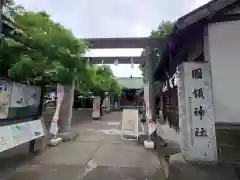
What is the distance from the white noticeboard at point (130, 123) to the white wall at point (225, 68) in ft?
18.9

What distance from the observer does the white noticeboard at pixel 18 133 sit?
16.8 feet

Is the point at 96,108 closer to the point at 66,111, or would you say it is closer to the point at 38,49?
the point at 66,111

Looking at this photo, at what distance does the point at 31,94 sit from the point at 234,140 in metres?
6.11

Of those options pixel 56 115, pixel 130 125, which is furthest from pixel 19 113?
pixel 130 125

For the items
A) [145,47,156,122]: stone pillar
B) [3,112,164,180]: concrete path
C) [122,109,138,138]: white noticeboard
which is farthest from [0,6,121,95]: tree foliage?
[122,109,138,138]: white noticeboard

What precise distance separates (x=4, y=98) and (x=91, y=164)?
9.82ft

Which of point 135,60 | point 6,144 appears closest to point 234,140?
point 6,144

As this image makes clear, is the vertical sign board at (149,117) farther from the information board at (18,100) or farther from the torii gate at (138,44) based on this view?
the information board at (18,100)

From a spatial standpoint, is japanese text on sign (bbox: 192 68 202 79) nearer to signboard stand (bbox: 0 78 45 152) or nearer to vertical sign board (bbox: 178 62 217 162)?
vertical sign board (bbox: 178 62 217 162)

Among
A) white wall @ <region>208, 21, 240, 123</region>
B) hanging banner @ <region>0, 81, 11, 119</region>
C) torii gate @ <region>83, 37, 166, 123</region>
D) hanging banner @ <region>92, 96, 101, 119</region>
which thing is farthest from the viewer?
hanging banner @ <region>92, 96, 101, 119</region>

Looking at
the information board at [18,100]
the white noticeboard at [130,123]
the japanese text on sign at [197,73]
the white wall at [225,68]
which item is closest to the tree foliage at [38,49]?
the information board at [18,100]

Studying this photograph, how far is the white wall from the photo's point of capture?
15.1 ft

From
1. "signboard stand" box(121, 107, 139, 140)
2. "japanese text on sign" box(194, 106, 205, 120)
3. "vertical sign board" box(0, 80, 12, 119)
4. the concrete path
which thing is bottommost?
the concrete path

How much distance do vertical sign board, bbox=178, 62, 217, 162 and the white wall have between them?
171 millimetres
